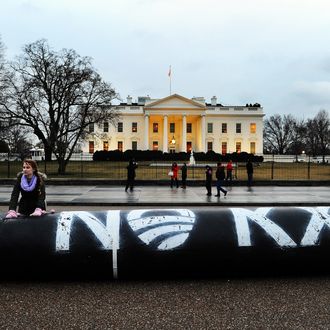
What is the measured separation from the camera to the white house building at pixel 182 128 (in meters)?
88.7

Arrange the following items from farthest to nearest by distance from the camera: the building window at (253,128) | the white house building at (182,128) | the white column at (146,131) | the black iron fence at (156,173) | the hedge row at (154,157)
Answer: the building window at (253,128), the white column at (146,131), the white house building at (182,128), the hedge row at (154,157), the black iron fence at (156,173)

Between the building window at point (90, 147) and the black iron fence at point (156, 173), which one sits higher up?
the building window at point (90, 147)

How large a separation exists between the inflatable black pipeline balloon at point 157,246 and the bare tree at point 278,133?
116 meters

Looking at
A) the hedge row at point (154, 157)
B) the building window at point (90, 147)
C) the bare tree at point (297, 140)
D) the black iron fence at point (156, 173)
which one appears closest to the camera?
the black iron fence at point (156, 173)

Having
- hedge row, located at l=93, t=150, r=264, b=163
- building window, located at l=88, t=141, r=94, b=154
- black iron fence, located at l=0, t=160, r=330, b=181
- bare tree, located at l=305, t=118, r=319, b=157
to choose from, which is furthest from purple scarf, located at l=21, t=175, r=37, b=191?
bare tree, located at l=305, t=118, r=319, b=157

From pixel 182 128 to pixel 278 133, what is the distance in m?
43.1

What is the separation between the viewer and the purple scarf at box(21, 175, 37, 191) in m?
5.80

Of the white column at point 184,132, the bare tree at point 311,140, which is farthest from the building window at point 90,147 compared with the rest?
the bare tree at point 311,140

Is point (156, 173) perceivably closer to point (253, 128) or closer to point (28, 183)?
point (28, 183)

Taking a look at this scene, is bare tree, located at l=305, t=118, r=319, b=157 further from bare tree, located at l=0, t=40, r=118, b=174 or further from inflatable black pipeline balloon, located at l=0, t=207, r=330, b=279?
inflatable black pipeline balloon, located at l=0, t=207, r=330, b=279

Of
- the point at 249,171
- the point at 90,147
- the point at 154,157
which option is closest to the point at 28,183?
the point at 249,171

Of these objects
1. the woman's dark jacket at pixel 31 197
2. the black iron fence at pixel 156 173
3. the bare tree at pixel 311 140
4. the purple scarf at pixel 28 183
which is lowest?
the black iron fence at pixel 156 173

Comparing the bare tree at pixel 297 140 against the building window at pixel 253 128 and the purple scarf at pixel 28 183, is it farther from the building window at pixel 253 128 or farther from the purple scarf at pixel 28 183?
the purple scarf at pixel 28 183

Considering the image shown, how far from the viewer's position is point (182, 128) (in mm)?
90375
